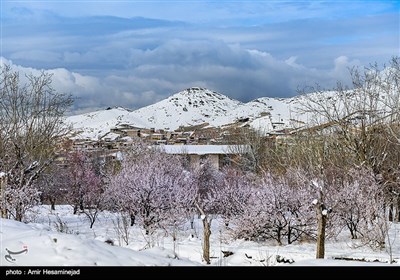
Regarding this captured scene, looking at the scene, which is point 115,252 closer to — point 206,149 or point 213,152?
point 213,152

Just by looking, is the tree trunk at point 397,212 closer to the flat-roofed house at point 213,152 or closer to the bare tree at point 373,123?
the bare tree at point 373,123

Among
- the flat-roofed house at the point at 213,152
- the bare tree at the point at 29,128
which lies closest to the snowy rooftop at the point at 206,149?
the flat-roofed house at the point at 213,152

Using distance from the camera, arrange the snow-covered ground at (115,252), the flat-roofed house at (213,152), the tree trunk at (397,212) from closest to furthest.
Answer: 1. the snow-covered ground at (115,252)
2. the tree trunk at (397,212)
3. the flat-roofed house at (213,152)

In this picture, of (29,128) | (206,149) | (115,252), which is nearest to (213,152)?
(206,149)

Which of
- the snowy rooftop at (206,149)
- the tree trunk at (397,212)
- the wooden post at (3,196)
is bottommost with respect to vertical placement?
the tree trunk at (397,212)

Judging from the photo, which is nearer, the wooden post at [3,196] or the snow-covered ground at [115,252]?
the snow-covered ground at [115,252]

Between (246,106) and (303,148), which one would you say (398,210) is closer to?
(303,148)

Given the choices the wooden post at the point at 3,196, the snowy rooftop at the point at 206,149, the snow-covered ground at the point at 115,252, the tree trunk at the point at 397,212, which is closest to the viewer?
the snow-covered ground at the point at 115,252

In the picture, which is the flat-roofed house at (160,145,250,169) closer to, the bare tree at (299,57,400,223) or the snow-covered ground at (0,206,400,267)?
the bare tree at (299,57,400,223)

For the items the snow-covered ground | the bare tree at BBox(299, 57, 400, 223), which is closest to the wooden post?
the snow-covered ground
